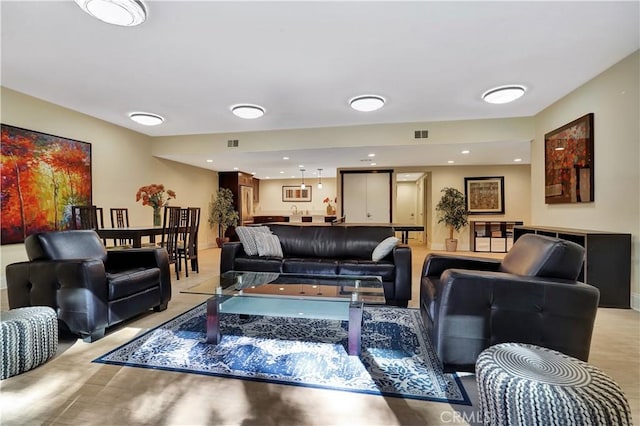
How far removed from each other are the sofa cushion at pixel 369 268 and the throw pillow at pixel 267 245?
34.1 inches

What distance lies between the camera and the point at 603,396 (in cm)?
112

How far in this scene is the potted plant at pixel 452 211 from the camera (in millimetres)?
7738

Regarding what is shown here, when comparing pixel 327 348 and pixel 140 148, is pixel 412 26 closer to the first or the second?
pixel 327 348

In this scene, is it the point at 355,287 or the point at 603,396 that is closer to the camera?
the point at 603,396

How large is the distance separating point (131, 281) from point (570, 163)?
206 inches

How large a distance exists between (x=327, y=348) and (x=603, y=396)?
1547 millimetres

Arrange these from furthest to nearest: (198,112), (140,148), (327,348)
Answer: (140,148)
(198,112)
(327,348)

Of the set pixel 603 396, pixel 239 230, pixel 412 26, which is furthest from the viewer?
pixel 239 230

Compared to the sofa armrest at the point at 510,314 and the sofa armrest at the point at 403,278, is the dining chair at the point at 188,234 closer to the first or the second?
the sofa armrest at the point at 403,278

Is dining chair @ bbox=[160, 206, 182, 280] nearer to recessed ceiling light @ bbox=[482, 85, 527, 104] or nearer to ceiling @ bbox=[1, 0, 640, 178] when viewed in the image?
ceiling @ bbox=[1, 0, 640, 178]

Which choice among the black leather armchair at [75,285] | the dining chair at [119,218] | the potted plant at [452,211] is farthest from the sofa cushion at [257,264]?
the potted plant at [452,211]

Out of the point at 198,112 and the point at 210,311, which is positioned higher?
the point at 198,112

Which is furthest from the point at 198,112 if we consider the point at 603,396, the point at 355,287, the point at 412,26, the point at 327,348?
the point at 603,396

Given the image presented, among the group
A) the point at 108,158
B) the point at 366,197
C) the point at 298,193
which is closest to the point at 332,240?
the point at 108,158
